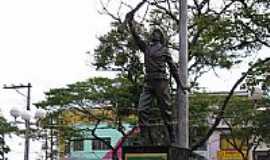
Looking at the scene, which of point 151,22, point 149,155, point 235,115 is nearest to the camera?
point 149,155

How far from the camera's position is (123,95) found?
74.2 ft

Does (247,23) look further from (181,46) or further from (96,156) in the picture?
(96,156)

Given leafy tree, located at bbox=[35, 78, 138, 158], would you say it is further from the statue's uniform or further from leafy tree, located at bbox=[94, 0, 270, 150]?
the statue's uniform

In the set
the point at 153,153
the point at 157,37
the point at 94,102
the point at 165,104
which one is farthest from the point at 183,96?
the point at 94,102

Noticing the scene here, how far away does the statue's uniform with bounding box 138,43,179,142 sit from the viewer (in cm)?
1084

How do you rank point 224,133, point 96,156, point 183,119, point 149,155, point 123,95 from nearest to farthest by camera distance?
point 149,155, point 183,119, point 123,95, point 224,133, point 96,156

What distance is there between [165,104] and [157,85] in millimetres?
341

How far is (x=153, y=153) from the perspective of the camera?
401 inches

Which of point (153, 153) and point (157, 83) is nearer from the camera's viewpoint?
point (153, 153)

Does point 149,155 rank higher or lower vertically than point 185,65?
lower

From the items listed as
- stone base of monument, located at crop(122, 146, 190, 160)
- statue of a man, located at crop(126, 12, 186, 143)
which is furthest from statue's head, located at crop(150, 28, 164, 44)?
stone base of monument, located at crop(122, 146, 190, 160)

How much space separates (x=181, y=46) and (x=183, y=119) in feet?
4.21

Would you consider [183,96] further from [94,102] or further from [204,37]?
[94,102]

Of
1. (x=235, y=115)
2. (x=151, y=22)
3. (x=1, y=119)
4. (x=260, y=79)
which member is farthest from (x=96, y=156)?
(x=260, y=79)
